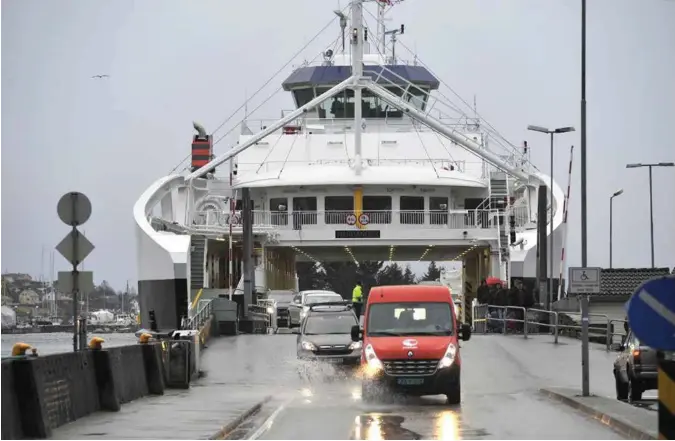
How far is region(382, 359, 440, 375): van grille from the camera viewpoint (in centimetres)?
1998

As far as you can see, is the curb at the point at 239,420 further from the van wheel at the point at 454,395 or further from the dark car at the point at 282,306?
the dark car at the point at 282,306

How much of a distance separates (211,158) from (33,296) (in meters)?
23.9

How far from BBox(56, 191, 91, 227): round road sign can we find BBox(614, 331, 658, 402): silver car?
8149mm

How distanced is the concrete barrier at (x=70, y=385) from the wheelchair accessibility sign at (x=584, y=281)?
22.2 ft

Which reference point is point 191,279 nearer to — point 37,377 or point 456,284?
point 37,377

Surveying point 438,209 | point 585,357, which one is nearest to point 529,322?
point 438,209

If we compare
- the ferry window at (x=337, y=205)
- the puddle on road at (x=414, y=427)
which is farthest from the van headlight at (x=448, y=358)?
the ferry window at (x=337, y=205)

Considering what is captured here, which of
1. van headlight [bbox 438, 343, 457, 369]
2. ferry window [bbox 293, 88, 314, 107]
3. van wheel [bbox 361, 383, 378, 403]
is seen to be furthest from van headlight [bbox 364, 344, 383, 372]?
ferry window [bbox 293, 88, 314, 107]

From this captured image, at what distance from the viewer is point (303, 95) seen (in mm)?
54188

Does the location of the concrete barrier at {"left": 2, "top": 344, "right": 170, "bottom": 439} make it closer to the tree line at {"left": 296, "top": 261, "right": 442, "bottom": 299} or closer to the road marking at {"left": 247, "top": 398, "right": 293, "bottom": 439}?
the road marking at {"left": 247, "top": 398, "right": 293, "bottom": 439}

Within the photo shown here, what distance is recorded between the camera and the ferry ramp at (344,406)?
1480 cm

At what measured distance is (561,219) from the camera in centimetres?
4497

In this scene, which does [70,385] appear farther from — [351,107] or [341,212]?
[351,107]

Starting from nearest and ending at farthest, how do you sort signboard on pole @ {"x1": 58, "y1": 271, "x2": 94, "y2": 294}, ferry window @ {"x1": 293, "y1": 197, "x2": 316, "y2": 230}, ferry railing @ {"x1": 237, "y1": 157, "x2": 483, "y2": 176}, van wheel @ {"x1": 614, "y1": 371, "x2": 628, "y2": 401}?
signboard on pole @ {"x1": 58, "y1": 271, "x2": 94, "y2": 294}
van wheel @ {"x1": 614, "y1": 371, "x2": 628, "y2": 401}
ferry window @ {"x1": 293, "y1": 197, "x2": 316, "y2": 230}
ferry railing @ {"x1": 237, "y1": 157, "x2": 483, "y2": 176}
